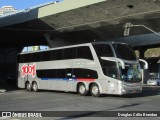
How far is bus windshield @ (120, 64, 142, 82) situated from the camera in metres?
25.4

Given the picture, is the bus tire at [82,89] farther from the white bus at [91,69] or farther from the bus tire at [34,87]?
the bus tire at [34,87]

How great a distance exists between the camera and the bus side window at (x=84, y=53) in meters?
26.8

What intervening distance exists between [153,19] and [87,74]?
21.8m

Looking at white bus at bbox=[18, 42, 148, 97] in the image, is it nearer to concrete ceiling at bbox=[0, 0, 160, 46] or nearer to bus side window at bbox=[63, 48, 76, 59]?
bus side window at bbox=[63, 48, 76, 59]

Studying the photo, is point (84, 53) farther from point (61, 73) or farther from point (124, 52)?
point (61, 73)

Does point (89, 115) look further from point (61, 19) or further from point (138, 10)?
point (61, 19)

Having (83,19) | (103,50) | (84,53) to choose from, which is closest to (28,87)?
(84,53)

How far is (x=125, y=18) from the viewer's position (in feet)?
150

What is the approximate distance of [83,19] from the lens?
1895 inches

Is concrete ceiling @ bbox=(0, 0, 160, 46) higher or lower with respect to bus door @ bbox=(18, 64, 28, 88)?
higher

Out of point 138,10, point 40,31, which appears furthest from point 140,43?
point 138,10

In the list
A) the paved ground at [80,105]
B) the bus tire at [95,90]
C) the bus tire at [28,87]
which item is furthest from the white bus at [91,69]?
the paved ground at [80,105]

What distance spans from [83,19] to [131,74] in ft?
76.4

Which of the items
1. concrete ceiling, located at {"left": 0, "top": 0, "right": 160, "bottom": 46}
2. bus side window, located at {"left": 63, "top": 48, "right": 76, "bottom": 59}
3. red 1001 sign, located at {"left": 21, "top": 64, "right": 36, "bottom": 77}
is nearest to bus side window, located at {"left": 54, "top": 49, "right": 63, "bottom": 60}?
bus side window, located at {"left": 63, "top": 48, "right": 76, "bottom": 59}
